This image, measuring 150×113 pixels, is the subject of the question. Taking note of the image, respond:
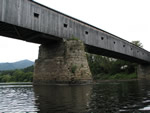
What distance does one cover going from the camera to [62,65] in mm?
13695

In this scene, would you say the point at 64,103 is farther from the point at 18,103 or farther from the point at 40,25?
the point at 40,25

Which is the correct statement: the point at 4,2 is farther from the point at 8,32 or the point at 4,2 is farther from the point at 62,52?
the point at 62,52

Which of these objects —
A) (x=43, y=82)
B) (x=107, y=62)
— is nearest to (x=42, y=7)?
(x=43, y=82)

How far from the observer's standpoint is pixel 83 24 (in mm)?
18172

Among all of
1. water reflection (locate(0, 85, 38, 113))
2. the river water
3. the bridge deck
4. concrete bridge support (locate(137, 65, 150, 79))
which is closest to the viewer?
the river water

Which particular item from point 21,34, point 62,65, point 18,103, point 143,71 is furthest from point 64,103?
point 143,71

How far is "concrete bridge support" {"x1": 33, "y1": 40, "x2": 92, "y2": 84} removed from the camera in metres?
13.5

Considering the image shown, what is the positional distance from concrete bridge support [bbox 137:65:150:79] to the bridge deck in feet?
71.0

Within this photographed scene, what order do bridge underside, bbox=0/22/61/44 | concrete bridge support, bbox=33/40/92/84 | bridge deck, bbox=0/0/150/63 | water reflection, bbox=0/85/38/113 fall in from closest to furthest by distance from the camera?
water reflection, bbox=0/85/38/113
bridge deck, bbox=0/0/150/63
bridge underside, bbox=0/22/61/44
concrete bridge support, bbox=33/40/92/84

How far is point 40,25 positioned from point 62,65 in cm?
452

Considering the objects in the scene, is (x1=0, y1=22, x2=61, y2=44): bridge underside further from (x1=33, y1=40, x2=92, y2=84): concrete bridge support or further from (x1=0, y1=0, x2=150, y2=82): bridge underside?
(x1=33, y1=40, x2=92, y2=84): concrete bridge support

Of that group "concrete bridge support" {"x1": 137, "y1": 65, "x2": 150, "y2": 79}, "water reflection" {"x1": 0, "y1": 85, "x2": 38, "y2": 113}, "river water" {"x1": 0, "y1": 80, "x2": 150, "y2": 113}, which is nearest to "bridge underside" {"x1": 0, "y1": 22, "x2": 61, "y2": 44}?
"water reflection" {"x1": 0, "y1": 85, "x2": 38, "y2": 113}

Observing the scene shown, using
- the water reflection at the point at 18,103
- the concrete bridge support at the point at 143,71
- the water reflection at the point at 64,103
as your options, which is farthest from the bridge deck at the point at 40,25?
the concrete bridge support at the point at 143,71

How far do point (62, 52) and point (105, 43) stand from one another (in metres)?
9.32
